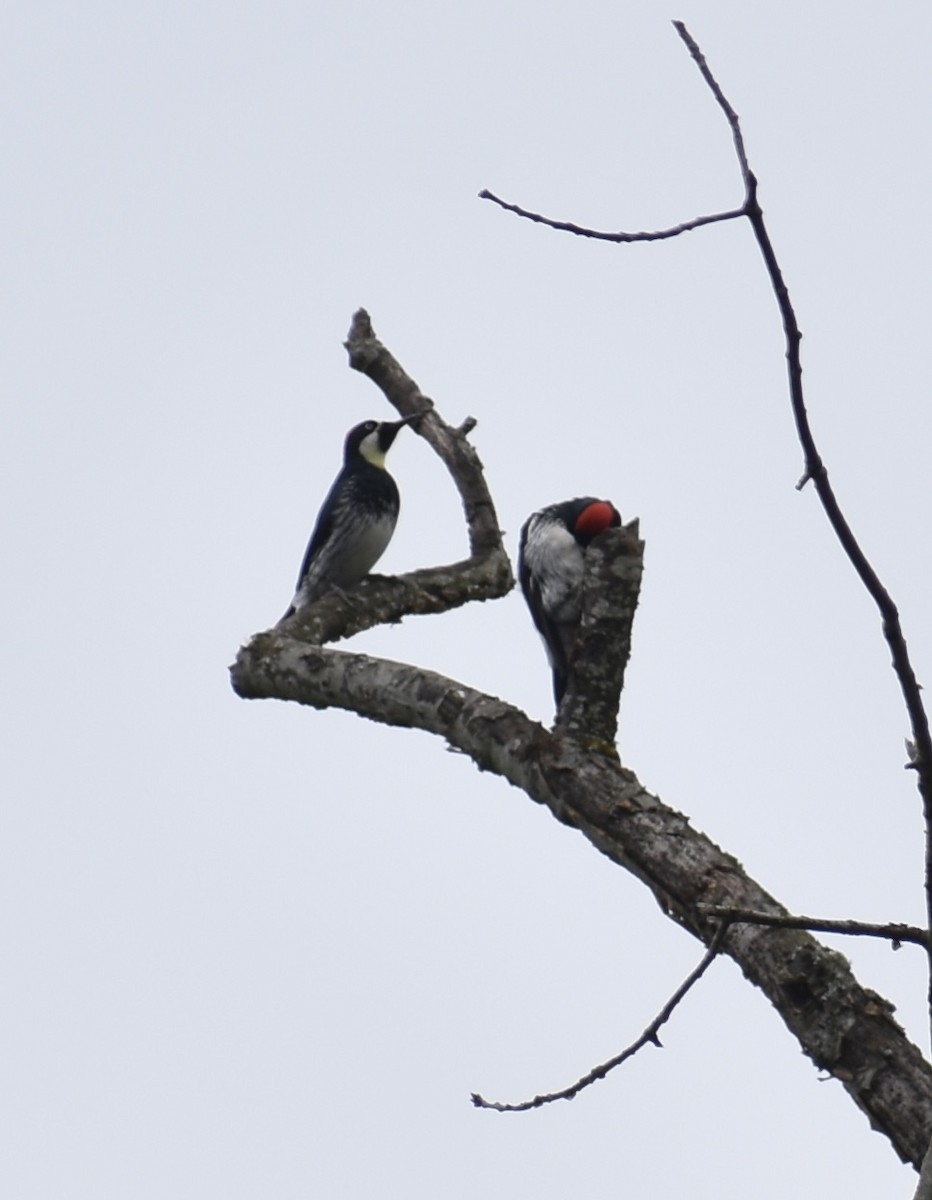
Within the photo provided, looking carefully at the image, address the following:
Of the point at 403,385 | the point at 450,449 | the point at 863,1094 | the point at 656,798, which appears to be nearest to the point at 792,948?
the point at 863,1094

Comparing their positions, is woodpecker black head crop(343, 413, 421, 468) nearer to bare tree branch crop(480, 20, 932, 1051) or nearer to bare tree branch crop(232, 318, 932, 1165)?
bare tree branch crop(232, 318, 932, 1165)

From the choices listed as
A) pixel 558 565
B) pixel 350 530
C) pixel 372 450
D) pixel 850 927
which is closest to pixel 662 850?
pixel 850 927

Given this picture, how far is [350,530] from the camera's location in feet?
24.7

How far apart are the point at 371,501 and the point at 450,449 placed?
1.76 meters

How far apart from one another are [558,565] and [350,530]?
1.97 meters

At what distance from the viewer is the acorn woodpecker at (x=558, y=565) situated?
578 centimetres

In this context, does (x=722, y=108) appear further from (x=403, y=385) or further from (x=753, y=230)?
(x=403, y=385)

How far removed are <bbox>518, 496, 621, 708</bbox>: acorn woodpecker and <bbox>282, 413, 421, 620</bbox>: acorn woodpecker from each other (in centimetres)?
130

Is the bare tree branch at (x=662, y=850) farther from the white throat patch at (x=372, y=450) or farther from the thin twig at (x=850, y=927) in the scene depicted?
the white throat patch at (x=372, y=450)

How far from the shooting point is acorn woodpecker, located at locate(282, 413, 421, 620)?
7.45 metres

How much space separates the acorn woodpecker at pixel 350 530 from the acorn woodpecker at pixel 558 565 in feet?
4.28

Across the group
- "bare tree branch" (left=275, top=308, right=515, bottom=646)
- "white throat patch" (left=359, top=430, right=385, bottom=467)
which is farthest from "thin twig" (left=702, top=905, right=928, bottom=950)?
"white throat patch" (left=359, top=430, right=385, bottom=467)

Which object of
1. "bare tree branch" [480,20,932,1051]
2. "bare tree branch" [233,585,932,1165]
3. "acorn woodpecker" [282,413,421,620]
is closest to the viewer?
"bare tree branch" [480,20,932,1051]

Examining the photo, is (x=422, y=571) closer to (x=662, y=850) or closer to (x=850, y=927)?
(x=662, y=850)
